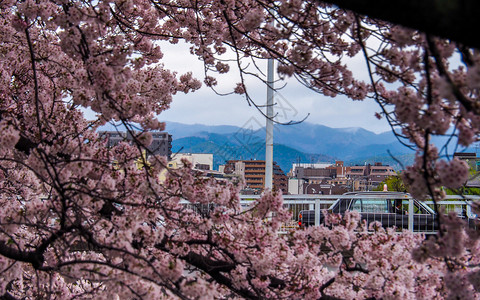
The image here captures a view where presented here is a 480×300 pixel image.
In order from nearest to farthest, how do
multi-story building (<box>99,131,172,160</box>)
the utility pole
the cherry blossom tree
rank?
the cherry blossom tree
multi-story building (<box>99,131,172,160</box>)
the utility pole

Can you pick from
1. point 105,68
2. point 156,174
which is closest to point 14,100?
point 156,174

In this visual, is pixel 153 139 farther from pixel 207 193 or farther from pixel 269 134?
pixel 269 134

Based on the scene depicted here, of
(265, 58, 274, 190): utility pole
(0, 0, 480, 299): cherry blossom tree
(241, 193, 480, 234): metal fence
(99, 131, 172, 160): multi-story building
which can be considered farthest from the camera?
(241, 193, 480, 234): metal fence

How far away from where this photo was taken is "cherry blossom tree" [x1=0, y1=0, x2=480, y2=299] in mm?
2146

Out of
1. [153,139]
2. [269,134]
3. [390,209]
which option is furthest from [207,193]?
[390,209]

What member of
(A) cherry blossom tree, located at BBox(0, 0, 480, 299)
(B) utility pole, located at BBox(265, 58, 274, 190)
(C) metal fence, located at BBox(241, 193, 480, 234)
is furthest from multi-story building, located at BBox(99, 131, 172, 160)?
(C) metal fence, located at BBox(241, 193, 480, 234)

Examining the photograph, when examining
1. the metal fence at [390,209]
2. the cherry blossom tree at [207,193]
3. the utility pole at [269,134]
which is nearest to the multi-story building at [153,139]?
the cherry blossom tree at [207,193]

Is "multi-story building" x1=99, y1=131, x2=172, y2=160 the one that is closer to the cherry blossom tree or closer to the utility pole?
the cherry blossom tree

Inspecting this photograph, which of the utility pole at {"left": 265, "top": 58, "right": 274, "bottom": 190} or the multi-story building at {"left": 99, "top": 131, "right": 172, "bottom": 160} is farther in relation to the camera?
the utility pole at {"left": 265, "top": 58, "right": 274, "bottom": 190}

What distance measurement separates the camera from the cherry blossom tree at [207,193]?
7.04 feet

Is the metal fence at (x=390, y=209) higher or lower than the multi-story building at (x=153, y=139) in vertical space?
lower

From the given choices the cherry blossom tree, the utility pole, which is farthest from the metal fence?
the cherry blossom tree

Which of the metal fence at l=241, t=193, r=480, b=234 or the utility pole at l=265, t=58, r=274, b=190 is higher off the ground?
the utility pole at l=265, t=58, r=274, b=190

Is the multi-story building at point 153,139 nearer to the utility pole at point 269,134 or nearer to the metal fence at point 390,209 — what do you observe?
the utility pole at point 269,134
